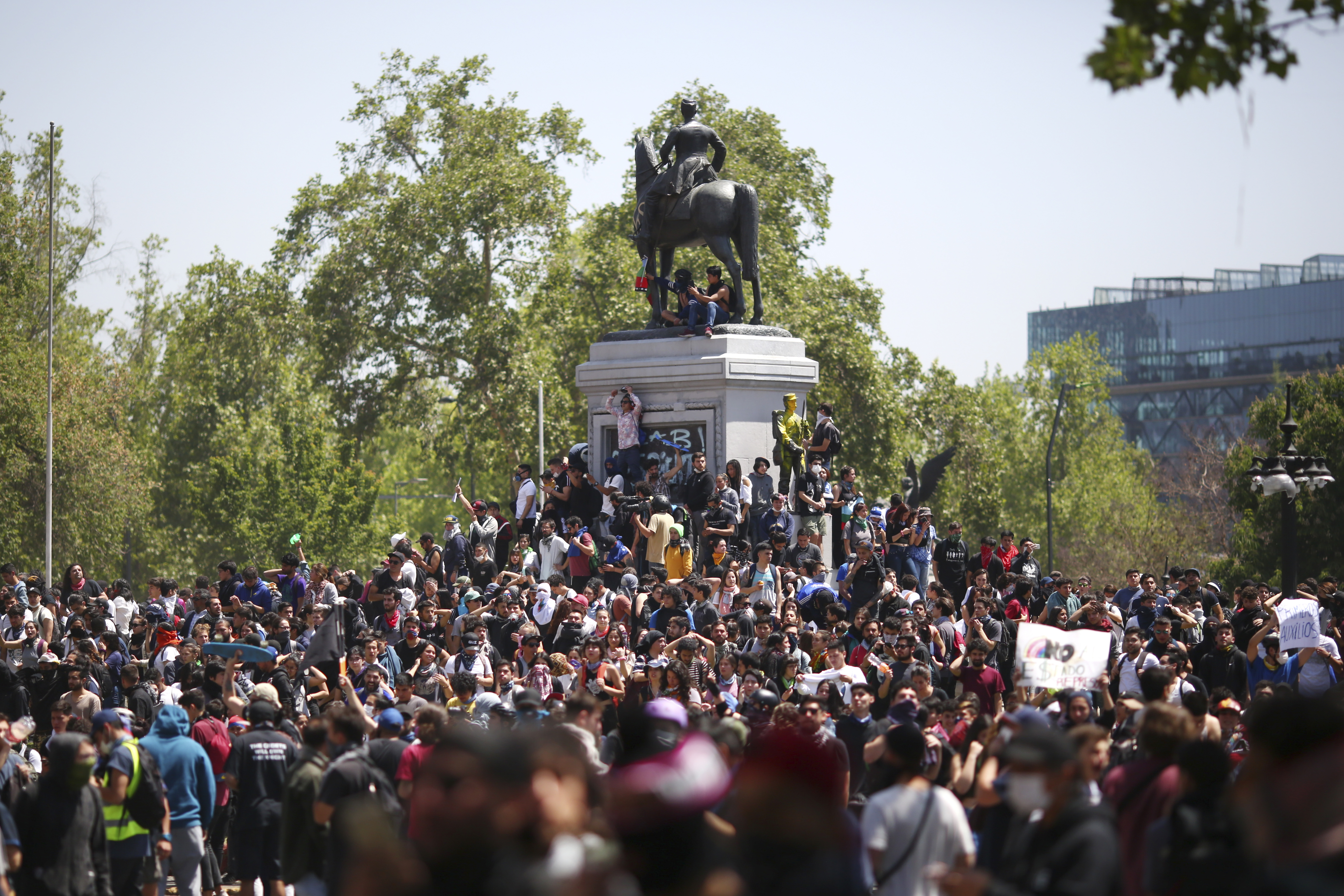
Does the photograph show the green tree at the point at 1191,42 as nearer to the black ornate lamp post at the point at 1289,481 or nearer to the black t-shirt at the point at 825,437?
the black ornate lamp post at the point at 1289,481

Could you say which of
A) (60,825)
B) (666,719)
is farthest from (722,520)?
(666,719)

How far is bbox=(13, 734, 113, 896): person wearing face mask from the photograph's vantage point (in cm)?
930

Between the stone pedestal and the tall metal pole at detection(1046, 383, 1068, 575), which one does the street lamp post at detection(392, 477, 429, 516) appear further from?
the stone pedestal

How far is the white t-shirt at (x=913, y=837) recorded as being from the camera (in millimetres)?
7164

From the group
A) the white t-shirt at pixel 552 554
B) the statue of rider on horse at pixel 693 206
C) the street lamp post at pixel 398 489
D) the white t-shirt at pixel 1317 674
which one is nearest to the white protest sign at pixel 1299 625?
the white t-shirt at pixel 1317 674

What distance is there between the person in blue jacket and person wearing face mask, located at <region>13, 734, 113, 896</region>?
1156mm

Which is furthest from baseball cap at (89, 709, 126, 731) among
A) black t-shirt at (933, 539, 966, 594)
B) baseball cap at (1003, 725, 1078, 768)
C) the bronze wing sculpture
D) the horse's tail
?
the bronze wing sculpture

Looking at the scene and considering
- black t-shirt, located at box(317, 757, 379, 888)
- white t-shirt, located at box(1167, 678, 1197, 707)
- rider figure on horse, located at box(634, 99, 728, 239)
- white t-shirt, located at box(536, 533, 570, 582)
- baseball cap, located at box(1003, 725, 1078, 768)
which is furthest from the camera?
rider figure on horse, located at box(634, 99, 728, 239)

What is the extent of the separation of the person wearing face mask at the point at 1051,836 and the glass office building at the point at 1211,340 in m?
109

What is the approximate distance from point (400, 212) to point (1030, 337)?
115m

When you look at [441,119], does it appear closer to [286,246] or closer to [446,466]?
[286,246]

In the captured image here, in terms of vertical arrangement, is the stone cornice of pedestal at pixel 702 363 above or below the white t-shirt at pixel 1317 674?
above

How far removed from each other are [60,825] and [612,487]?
1371cm

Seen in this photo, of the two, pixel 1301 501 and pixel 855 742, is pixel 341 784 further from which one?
pixel 1301 501
